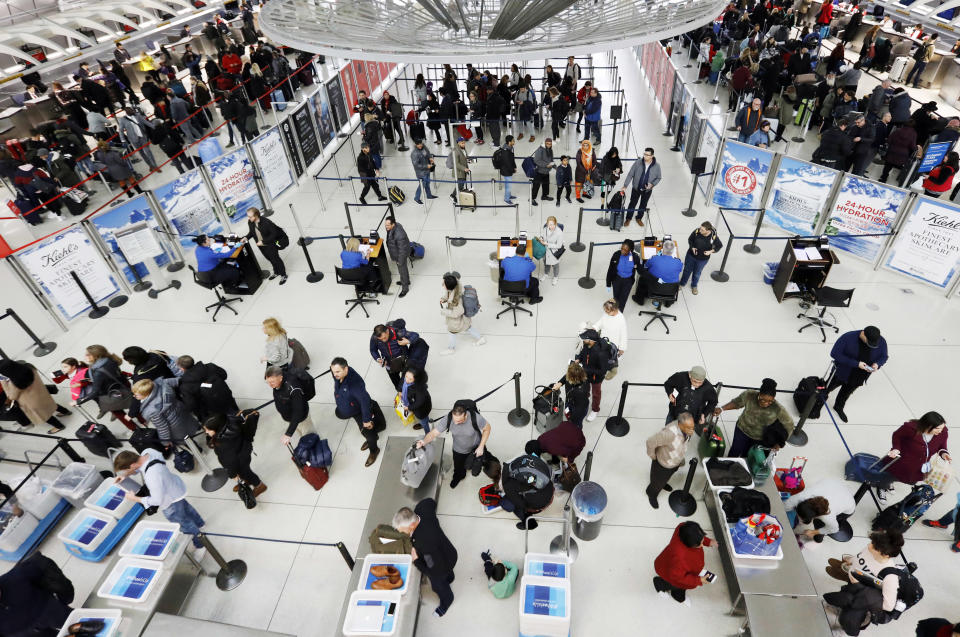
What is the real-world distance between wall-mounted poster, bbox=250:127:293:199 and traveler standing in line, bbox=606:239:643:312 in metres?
8.11

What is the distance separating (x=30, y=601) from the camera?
15.2ft

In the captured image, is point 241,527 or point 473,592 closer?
point 473,592

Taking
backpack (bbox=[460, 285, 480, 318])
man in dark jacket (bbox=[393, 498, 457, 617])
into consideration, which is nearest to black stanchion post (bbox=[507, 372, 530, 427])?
backpack (bbox=[460, 285, 480, 318])

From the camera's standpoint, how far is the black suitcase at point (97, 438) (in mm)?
6772

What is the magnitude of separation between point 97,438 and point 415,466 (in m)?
4.29

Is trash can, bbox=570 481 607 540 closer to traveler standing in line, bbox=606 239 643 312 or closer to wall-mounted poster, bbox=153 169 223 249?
traveler standing in line, bbox=606 239 643 312

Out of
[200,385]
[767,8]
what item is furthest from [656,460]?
[767,8]

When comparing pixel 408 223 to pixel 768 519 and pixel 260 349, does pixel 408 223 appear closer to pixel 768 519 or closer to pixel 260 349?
pixel 260 349

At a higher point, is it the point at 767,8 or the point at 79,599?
the point at 767,8

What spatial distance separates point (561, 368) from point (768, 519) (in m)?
3.50

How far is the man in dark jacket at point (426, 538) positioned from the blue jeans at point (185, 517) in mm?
2716

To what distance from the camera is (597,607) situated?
211 inches

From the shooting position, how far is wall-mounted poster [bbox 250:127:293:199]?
38.3 ft

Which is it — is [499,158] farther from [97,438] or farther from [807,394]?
[97,438]
